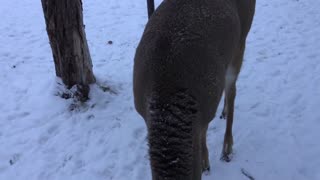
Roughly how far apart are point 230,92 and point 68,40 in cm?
204

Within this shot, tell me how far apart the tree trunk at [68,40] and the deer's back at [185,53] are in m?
1.82

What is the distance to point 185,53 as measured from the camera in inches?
101

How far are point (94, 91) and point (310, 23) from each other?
15.4 feet

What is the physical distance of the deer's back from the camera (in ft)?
8.09

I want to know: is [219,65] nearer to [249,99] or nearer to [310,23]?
[249,99]

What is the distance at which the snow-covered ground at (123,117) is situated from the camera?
163 inches

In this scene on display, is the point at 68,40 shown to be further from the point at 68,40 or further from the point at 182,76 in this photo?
the point at 182,76

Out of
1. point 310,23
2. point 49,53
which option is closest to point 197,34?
point 49,53

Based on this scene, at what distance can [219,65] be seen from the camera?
9.39ft

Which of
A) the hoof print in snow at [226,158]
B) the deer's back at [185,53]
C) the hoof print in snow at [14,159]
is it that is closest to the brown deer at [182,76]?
the deer's back at [185,53]

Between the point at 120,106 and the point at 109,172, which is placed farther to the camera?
the point at 120,106

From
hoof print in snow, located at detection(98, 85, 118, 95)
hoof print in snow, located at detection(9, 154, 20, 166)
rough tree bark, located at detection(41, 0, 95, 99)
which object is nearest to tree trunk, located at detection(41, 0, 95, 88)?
rough tree bark, located at detection(41, 0, 95, 99)

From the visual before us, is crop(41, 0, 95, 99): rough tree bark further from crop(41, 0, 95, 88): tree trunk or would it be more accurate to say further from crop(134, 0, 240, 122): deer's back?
crop(134, 0, 240, 122): deer's back

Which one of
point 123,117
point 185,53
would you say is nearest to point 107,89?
point 123,117
